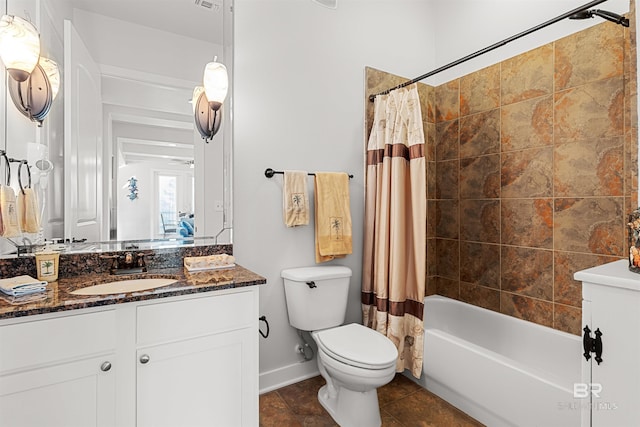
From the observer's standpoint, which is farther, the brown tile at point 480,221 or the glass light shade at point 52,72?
the brown tile at point 480,221

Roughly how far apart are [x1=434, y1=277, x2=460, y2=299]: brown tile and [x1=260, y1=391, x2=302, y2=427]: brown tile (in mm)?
1497

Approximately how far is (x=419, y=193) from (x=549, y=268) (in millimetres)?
926

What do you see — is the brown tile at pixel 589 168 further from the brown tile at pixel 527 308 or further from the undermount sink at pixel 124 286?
the undermount sink at pixel 124 286

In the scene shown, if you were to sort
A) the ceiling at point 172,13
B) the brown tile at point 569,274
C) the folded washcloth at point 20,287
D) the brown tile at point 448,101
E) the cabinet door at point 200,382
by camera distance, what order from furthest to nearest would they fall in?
the brown tile at point 448,101 < the brown tile at point 569,274 < the ceiling at point 172,13 < the cabinet door at point 200,382 < the folded washcloth at point 20,287

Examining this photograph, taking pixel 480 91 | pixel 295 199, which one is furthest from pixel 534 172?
pixel 295 199

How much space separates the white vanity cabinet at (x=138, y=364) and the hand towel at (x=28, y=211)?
0.57 meters

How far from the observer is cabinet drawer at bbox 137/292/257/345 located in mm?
1225

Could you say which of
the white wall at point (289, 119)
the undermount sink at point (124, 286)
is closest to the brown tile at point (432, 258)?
the white wall at point (289, 119)

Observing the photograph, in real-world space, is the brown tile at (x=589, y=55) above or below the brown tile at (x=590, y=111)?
above

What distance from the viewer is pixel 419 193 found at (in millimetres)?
1976

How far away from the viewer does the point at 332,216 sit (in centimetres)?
215

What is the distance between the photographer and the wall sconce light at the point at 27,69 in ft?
4.19

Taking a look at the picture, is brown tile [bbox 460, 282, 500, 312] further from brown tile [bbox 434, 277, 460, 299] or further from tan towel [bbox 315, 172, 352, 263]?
tan towel [bbox 315, 172, 352, 263]

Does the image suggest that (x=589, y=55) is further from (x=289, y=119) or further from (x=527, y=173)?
(x=289, y=119)
